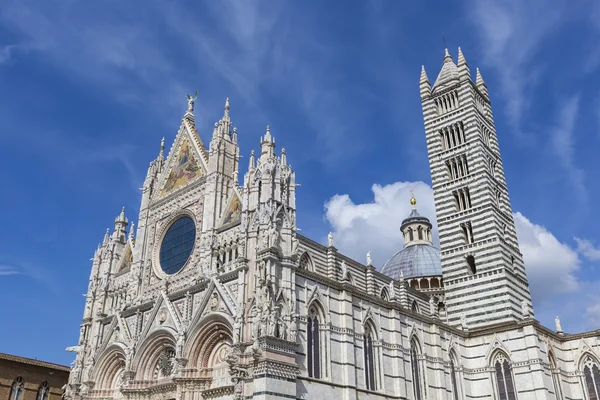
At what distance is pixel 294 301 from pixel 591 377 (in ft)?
64.3

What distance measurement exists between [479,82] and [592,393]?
2152cm

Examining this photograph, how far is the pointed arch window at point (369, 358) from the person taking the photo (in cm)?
2395

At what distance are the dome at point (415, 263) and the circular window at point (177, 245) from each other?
19.9m

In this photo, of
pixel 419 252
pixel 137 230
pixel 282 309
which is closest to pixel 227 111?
pixel 137 230

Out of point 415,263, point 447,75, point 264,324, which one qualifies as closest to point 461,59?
point 447,75

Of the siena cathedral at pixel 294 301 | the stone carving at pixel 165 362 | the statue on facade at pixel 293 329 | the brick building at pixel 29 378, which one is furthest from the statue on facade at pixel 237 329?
the brick building at pixel 29 378

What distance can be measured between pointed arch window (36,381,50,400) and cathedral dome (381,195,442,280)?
23076mm

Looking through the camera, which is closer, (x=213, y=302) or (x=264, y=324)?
(x=264, y=324)

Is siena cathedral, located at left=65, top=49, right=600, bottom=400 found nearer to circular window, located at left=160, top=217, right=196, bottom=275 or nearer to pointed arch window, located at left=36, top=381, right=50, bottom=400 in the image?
circular window, located at left=160, top=217, right=196, bottom=275

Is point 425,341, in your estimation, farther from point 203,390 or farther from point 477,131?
point 477,131

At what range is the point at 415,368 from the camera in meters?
27.0

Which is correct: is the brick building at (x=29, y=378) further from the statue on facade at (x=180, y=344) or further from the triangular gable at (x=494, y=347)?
the triangular gable at (x=494, y=347)

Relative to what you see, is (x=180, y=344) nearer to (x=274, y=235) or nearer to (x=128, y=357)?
(x=128, y=357)

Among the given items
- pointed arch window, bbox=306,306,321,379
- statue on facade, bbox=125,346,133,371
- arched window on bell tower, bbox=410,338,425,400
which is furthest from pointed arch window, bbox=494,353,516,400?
statue on facade, bbox=125,346,133,371
